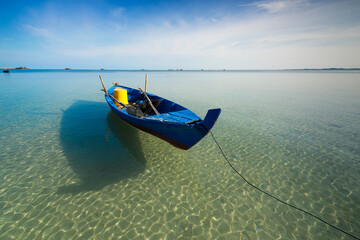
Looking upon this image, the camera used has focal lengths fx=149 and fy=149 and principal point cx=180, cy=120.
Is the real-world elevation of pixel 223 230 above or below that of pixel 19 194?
below

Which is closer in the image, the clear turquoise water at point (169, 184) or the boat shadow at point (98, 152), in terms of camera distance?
the clear turquoise water at point (169, 184)

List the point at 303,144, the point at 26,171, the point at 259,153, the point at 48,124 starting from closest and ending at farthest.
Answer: the point at 26,171, the point at 259,153, the point at 303,144, the point at 48,124

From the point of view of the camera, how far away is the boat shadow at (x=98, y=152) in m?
5.77

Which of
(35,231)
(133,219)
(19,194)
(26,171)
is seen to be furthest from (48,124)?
(133,219)

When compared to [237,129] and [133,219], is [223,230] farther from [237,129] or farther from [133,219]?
[237,129]

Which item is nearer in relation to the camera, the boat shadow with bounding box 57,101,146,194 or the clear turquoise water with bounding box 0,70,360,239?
the clear turquoise water with bounding box 0,70,360,239

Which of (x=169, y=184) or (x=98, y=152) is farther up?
(x=98, y=152)

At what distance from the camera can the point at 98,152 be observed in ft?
24.6

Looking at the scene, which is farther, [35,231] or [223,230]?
[223,230]

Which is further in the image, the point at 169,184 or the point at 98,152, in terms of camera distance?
the point at 98,152

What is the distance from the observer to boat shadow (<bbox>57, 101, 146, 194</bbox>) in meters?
5.77

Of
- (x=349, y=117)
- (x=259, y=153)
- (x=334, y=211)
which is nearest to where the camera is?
(x=334, y=211)

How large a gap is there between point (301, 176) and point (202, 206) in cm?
463

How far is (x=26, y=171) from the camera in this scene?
5.98 m
